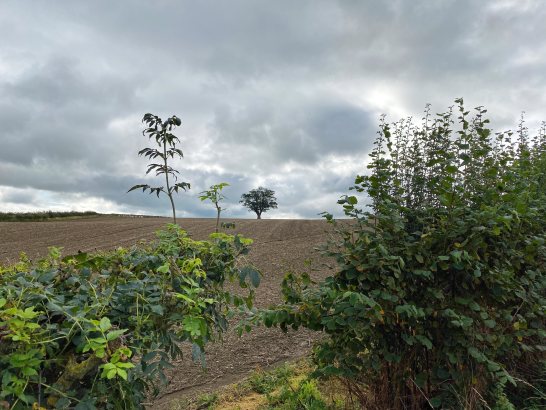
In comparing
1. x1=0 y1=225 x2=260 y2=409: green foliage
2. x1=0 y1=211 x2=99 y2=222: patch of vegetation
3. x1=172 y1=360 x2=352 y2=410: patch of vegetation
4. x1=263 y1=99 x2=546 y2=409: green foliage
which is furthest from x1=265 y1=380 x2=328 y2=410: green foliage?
x1=0 y1=211 x2=99 y2=222: patch of vegetation

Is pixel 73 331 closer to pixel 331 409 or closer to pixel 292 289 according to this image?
pixel 292 289

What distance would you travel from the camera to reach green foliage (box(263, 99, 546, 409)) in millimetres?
2990

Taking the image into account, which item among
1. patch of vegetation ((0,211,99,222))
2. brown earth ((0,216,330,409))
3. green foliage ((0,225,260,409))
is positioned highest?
patch of vegetation ((0,211,99,222))

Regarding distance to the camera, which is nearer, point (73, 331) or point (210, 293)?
point (73, 331)

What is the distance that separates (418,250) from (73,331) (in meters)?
2.28

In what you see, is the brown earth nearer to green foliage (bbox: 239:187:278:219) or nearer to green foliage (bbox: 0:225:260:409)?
green foliage (bbox: 0:225:260:409)

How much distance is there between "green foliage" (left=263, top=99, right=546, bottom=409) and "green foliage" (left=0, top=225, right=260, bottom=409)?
0.88 meters

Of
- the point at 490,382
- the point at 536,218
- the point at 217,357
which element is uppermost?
the point at 536,218

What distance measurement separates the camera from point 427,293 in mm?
3102

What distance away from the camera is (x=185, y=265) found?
2420 millimetres

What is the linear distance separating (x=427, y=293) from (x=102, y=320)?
2.27m

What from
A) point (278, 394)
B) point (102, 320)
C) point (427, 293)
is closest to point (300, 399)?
point (278, 394)

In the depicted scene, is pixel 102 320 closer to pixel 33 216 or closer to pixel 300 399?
pixel 300 399

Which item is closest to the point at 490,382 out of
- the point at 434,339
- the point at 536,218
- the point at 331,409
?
the point at 434,339
